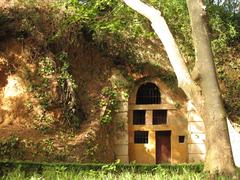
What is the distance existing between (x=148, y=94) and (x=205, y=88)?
517 inches

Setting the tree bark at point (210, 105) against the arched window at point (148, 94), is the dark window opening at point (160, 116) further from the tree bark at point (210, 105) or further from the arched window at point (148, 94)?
the tree bark at point (210, 105)

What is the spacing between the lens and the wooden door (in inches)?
775

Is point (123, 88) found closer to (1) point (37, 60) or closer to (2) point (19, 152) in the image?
(1) point (37, 60)

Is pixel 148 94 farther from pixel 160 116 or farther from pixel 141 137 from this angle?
pixel 141 137

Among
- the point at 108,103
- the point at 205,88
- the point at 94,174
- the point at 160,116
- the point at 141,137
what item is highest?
the point at 108,103

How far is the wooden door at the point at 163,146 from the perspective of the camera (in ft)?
64.6

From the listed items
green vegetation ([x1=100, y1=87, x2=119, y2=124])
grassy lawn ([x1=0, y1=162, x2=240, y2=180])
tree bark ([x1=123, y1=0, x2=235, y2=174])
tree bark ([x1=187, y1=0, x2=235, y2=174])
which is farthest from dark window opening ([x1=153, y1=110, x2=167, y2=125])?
tree bark ([x1=187, y1=0, x2=235, y2=174])

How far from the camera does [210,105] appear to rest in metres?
7.26

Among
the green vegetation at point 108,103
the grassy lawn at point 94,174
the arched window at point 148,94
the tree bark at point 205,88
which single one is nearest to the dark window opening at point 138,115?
the arched window at point 148,94

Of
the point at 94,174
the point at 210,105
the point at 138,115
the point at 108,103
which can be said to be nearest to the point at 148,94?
the point at 138,115

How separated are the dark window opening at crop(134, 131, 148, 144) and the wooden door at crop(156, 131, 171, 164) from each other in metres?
0.56

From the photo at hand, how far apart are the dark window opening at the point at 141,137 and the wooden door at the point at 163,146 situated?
0.56 metres

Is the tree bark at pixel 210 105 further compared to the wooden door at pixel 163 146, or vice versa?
the wooden door at pixel 163 146

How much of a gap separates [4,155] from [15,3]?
7458mm
